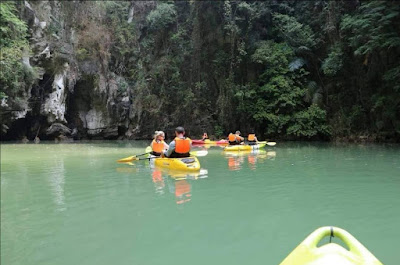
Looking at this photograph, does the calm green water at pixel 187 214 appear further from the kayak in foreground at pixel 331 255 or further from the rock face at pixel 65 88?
the rock face at pixel 65 88

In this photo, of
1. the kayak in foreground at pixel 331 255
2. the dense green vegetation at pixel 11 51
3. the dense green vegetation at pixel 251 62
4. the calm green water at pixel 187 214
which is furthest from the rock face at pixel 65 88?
the kayak in foreground at pixel 331 255

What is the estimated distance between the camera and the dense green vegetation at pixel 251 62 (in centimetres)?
1698

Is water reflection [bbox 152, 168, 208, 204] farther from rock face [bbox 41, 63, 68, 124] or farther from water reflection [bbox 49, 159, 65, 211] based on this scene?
rock face [bbox 41, 63, 68, 124]

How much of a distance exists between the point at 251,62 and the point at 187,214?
1843 cm

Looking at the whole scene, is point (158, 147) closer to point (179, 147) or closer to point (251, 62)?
point (179, 147)

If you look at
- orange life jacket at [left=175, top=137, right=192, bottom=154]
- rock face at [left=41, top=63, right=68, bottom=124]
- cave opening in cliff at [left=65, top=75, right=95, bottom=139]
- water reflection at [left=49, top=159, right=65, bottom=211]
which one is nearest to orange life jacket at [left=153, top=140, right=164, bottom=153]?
orange life jacket at [left=175, top=137, right=192, bottom=154]

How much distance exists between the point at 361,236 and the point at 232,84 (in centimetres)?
1863

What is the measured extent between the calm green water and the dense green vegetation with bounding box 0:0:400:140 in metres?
10.5

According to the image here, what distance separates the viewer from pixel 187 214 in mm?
4715

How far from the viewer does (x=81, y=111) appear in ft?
82.0

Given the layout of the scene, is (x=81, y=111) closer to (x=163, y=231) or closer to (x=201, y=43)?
(x=201, y=43)

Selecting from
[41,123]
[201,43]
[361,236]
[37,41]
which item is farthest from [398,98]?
[41,123]

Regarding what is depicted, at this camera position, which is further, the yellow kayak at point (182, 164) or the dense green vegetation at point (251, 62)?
the dense green vegetation at point (251, 62)

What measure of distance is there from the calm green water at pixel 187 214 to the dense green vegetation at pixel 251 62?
1046 cm
